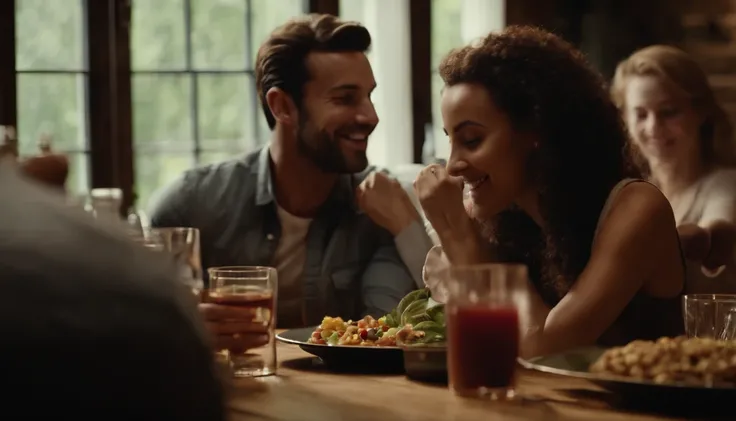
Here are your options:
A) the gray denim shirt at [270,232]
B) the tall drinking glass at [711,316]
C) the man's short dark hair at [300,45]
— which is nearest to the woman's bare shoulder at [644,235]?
the tall drinking glass at [711,316]

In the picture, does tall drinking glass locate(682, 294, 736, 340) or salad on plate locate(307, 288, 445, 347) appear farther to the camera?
tall drinking glass locate(682, 294, 736, 340)

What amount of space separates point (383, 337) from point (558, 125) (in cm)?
67

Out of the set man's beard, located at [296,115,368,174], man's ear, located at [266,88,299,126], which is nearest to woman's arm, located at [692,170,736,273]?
man's beard, located at [296,115,368,174]

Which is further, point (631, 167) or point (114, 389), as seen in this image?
point (631, 167)

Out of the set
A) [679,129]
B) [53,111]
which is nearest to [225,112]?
[53,111]

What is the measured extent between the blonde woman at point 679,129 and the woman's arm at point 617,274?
4.01 ft

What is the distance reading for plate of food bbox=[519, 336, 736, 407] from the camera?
125 centimetres

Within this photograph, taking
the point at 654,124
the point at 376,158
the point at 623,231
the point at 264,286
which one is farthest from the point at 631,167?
the point at 376,158

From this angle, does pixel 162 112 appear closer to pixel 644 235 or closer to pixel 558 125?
pixel 558 125

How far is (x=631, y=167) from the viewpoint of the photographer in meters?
2.16

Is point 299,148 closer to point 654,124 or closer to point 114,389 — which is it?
point 654,124

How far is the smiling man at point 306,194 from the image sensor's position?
310cm

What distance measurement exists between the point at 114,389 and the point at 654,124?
312 cm

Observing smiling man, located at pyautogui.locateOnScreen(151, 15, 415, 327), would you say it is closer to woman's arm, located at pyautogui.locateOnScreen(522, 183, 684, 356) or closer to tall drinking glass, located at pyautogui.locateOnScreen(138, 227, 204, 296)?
woman's arm, located at pyautogui.locateOnScreen(522, 183, 684, 356)
